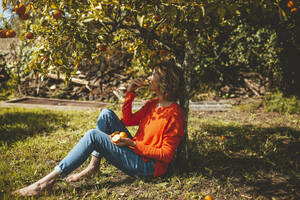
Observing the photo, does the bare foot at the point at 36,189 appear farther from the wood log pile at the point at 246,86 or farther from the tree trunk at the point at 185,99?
the wood log pile at the point at 246,86

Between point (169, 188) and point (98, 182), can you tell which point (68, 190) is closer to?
point (98, 182)

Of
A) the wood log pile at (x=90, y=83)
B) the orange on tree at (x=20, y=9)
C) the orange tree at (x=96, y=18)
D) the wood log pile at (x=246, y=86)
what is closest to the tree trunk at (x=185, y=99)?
the orange tree at (x=96, y=18)

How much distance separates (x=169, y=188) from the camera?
2.35 m

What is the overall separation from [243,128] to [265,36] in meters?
2.84

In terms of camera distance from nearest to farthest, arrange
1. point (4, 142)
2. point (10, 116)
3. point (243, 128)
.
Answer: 1. point (4, 142)
2. point (243, 128)
3. point (10, 116)

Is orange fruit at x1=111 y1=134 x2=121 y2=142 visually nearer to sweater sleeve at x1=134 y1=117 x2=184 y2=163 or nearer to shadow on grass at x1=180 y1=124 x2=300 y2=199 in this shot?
sweater sleeve at x1=134 y1=117 x2=184 y2=163

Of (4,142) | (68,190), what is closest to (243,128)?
(68,190)

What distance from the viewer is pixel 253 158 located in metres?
3.01

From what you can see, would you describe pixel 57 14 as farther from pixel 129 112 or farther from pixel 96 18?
pixel 129 112

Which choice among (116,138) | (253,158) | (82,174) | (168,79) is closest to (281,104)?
(253,158)

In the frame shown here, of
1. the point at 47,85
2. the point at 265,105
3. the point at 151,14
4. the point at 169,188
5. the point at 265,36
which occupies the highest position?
the point at 265,36

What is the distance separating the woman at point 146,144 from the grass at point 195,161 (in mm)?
155

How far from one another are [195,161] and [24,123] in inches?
118

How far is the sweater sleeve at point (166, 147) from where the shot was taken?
214 centimetres
